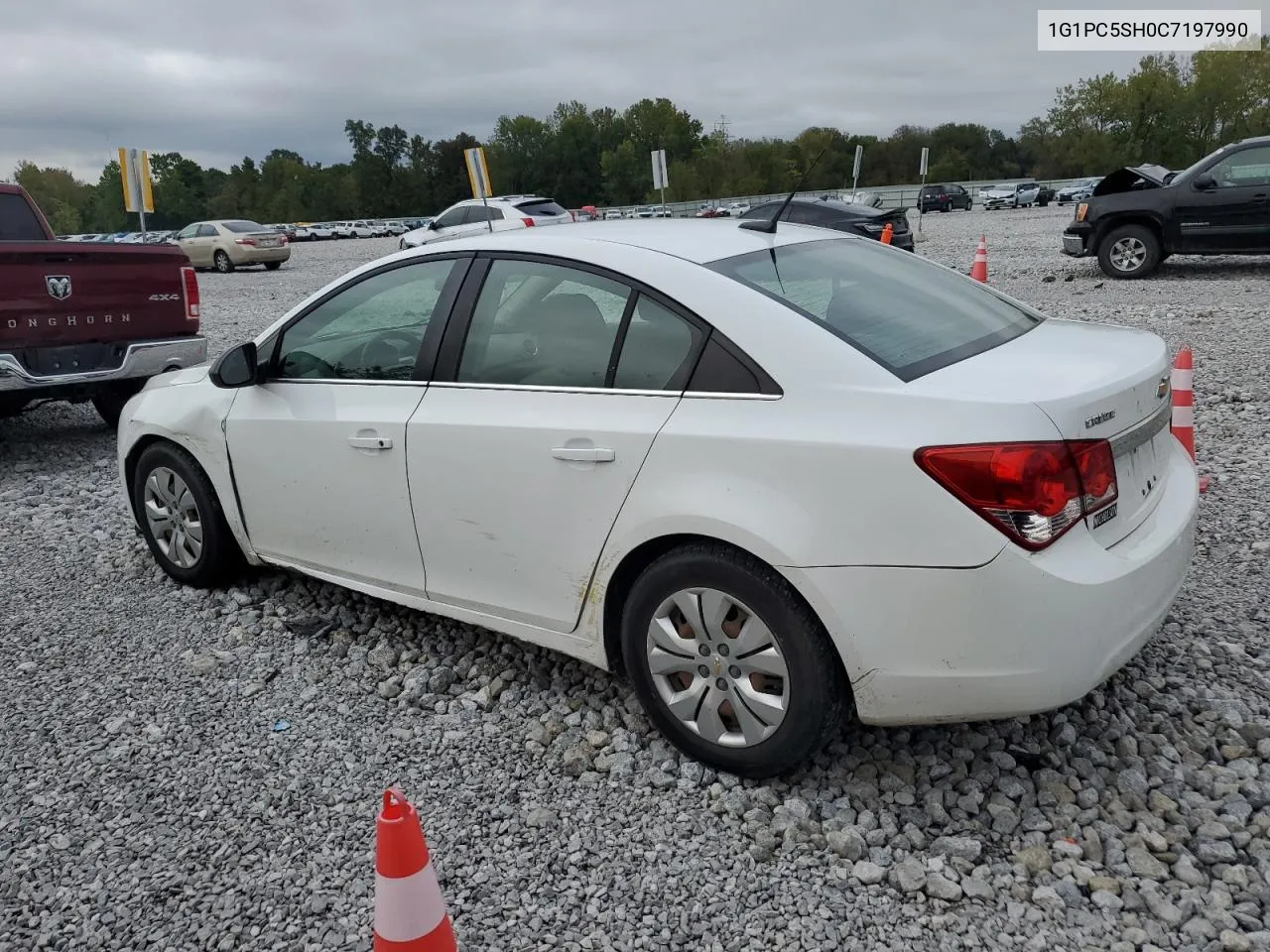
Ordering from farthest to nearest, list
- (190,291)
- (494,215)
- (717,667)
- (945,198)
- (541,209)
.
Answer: (945,198) < (541,209) < (494,215) < (190,291) < (717,667)

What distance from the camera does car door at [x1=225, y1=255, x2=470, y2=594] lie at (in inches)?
144

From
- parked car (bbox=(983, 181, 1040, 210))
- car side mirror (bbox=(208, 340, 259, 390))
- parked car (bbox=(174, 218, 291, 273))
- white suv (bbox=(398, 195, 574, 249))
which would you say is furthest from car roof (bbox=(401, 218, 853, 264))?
parked car (bbox=(983, 181, 1040, 210))

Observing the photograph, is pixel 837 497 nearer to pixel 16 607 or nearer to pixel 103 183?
pixel 16 607

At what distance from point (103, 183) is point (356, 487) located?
135 meters

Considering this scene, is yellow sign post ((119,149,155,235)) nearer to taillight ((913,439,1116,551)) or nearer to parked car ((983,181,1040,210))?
taillight ((913,439,1116,551))

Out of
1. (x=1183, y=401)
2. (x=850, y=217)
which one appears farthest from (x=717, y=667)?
(x=850, y=217)

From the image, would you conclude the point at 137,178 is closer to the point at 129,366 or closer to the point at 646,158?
the point at 129,366

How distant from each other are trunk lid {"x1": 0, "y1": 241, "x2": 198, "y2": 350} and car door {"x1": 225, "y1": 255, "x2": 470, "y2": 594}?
345 cm

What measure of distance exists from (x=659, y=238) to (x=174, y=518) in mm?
2685

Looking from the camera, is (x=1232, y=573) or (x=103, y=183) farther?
(x=103, y=183)

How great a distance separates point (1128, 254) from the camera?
13.8m

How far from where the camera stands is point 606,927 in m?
2.53

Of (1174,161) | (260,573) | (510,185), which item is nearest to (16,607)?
(260,573)

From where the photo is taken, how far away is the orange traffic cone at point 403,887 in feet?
6.35
